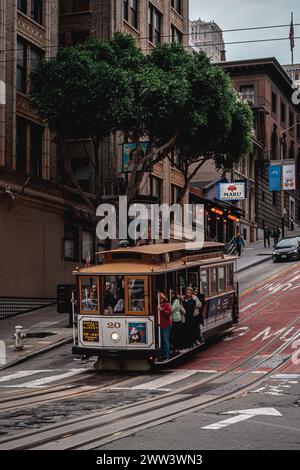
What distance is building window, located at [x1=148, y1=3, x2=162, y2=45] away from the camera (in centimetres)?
4725

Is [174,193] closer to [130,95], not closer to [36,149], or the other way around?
[36,149]

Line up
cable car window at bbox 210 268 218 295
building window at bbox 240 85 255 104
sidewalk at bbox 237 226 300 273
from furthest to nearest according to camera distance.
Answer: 1. building window at bbox 240 85 255 104
2. sidewalk at bbox 237 226 300 273
3. cable car window at bbox 210 268 218 295

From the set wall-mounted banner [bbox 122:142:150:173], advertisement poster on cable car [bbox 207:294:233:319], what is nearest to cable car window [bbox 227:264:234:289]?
advertisement poster on cable car [bbox 207:294:233:319]

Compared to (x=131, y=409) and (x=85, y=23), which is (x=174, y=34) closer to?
(x=85, y=23)

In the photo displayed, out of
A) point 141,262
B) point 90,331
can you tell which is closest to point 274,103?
point 141,262

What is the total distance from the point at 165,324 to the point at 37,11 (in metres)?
22.2

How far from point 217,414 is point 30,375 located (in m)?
8.83

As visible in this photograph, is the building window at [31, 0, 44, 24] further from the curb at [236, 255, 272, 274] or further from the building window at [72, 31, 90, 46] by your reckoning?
the curb at [236, 255, 272, 274]

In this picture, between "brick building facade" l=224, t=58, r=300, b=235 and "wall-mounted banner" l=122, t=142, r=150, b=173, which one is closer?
"wall-mounted banner" l=122, t=142, r=150, b=173

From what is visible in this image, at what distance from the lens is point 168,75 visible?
31.2 metres

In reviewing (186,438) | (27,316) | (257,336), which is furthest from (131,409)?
(27,316)

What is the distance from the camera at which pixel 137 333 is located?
64.1 feet

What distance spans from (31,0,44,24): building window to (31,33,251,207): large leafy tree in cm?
603

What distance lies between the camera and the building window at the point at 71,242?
38344mm
